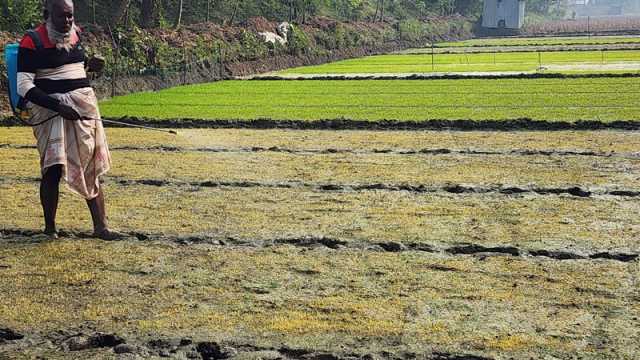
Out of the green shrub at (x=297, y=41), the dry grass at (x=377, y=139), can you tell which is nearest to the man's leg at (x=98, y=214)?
the dry grass at (x=377, y=139)

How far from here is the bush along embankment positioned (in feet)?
61.9

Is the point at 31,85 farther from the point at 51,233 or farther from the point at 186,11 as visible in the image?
the point at 186,11

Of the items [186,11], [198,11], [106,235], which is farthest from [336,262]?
[198,11]

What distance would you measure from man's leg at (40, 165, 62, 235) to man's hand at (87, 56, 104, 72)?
824 mm

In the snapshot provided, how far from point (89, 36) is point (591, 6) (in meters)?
196

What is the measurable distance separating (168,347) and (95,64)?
2825 mm

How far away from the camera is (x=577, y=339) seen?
4043 millimetres

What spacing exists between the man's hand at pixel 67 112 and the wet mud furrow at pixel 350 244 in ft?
3.29

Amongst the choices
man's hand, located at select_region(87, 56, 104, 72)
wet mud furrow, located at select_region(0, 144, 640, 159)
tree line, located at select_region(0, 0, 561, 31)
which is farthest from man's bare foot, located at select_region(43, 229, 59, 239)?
tree line, located at select_region(0, 0, 561, 31)

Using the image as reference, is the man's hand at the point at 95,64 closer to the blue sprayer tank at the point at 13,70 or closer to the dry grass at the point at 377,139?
the blue sprayer tank at the point at 13,70

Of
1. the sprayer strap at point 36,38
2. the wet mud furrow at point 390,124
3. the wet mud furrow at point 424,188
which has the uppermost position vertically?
the sprayer strap at point 36,38

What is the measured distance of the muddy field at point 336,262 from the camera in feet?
13.6

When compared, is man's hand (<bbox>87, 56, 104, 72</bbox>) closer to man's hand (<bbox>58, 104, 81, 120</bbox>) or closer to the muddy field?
man's hand (<bbox>58, 104, 81, 120</bbox>)

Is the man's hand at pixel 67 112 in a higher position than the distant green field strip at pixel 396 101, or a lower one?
higher
